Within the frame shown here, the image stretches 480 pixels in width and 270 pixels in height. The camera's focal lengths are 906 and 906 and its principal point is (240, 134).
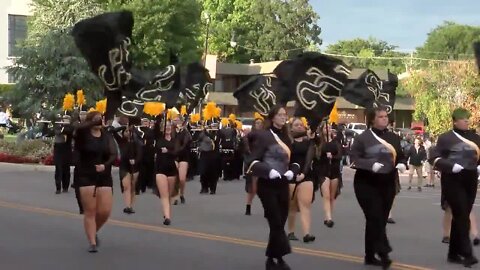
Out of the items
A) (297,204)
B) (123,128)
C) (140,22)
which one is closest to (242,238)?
(297,204)

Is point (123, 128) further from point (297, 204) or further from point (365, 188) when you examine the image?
point (365, 188)

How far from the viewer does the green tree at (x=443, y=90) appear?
39844 mm

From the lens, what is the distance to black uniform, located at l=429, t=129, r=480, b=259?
32.9 feet

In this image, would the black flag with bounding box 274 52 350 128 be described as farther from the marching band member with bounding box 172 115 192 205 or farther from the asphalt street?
the marching band member with bounding box 172 115 192 205

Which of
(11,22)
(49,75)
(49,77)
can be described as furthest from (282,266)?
(11,22)

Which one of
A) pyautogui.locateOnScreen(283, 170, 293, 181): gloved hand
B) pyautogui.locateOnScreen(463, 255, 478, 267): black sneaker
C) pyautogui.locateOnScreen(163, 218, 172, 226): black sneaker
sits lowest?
pyautogui.locateOnScreen(163, 218, 172, 226): black sneaker

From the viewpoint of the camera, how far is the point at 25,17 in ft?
227

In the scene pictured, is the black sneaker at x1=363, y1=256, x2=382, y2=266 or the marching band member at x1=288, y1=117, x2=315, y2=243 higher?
the marching band member at x1=288, y1=117, x2=315, y2=243

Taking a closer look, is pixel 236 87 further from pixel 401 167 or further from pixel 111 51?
pixel 401 167

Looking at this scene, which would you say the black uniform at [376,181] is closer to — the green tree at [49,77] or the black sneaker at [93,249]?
the black sneaker at [93,249]

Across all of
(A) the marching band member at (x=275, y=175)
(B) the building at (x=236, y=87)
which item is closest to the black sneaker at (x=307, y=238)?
(A) the marching band member at (x=275, y=175)

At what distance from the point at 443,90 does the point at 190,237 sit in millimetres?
45123

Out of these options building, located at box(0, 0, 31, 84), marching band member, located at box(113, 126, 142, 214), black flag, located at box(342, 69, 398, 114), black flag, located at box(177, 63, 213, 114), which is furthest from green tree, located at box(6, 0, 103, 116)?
building, located at box(0, 0, 31, 84)

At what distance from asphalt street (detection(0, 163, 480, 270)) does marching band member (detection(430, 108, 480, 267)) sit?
10.5 inches
